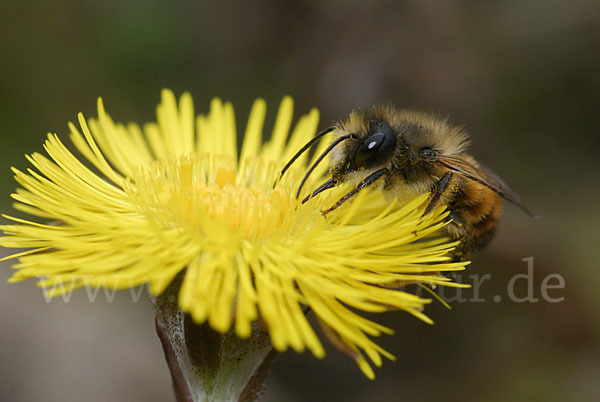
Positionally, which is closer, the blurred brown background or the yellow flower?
the yellow flower

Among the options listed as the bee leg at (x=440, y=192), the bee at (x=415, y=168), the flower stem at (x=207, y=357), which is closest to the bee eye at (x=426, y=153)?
the bee at (x=415, y=168)

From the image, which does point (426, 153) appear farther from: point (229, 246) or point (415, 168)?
point (229, 246)

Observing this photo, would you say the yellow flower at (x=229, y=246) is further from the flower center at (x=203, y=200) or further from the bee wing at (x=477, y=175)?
the bee wing at (x=477, y=175)

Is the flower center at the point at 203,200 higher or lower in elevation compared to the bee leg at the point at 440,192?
lower

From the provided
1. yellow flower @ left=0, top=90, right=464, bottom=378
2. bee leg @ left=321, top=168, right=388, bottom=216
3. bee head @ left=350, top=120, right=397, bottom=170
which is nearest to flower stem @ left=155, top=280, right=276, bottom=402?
yellow flower @ left=0, top=90, right=464, bottom=378

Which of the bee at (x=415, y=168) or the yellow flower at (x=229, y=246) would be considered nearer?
the yellow flower at (x=229, y=246)

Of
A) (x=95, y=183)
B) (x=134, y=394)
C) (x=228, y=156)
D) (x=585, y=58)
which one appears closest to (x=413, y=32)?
(x=585, y=58)

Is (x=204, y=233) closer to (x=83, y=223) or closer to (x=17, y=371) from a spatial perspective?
(x=83, y=223)

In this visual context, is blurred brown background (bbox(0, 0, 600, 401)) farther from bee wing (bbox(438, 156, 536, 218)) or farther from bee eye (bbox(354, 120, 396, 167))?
bee eye (bbox(354, 120, 396, 167))
